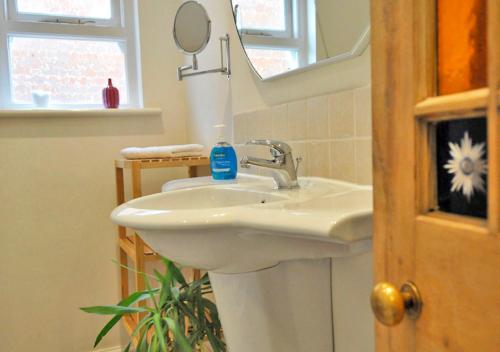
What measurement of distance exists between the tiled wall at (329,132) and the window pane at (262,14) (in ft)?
0.78

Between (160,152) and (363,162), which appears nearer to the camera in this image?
(363,162)

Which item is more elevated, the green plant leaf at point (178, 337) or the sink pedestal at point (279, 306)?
the sink pedestal at point (279, 306)

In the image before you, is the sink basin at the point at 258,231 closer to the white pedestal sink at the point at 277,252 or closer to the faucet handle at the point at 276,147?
the white pedestal sink at the point at 277,252

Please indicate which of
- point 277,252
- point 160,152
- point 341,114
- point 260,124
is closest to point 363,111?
point 341,114

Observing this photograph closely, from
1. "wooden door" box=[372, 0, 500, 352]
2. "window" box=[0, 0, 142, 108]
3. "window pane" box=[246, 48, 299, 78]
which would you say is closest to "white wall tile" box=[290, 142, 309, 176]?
"window pane" box=[246, 48, 299, 78]

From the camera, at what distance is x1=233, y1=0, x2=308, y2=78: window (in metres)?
1.18

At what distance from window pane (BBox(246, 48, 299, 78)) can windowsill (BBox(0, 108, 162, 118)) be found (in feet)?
2.49

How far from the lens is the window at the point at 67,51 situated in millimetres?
1987

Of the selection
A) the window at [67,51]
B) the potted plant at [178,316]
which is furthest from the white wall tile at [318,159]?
the window at [67,51]

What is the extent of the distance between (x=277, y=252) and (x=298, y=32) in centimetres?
67

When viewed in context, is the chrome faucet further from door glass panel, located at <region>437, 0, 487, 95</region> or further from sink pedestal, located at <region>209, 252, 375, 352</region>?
door glass panel, located at <region>437, 0, 487, 95</region>

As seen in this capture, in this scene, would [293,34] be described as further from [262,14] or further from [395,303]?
[395,303]

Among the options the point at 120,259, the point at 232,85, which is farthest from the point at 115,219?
the point at 120,259

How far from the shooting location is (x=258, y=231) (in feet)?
2.21
